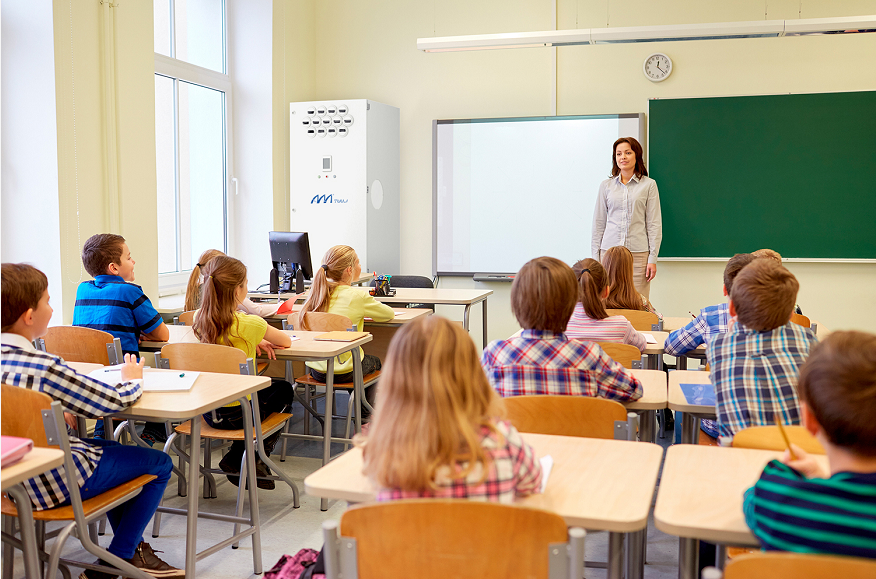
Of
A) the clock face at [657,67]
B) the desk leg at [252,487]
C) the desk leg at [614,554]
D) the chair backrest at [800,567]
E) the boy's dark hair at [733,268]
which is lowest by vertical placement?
the desk leg at [252,487]

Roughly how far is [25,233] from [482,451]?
3748 mm

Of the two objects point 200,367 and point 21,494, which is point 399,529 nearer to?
point 21,494

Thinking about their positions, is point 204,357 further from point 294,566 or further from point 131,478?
point 294,566

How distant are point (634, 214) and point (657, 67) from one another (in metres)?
1.36

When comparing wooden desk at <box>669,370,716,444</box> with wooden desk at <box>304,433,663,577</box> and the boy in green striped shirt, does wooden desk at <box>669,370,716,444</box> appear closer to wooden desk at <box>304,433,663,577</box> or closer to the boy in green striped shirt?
wooden desk at <box>304,433,663,577</box>

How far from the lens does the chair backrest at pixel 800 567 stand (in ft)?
3.33

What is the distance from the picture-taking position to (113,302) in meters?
3.25

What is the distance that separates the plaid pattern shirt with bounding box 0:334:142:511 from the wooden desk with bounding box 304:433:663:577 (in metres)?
0.84

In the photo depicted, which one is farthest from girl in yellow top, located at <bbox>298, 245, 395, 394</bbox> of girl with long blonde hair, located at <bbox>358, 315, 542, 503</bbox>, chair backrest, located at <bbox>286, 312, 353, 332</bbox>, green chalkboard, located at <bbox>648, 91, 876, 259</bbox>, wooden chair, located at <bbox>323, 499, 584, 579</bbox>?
green chalkboard, located at <bbox>648, 91, 876, 259</bbox>

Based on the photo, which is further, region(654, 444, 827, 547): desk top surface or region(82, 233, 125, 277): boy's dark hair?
region(82, 233, 125, 277): boy's dark hair

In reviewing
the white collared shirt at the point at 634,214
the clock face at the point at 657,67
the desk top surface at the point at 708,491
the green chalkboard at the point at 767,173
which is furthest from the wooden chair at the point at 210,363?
the clock face at the point at 657,67

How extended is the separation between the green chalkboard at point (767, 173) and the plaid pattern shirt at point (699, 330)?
2934 millimetres

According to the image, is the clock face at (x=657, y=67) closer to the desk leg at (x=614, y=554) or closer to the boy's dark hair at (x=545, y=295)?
the boy's dark hair at (x=545, y=295)

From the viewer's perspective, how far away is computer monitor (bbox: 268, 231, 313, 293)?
16.5 ft
